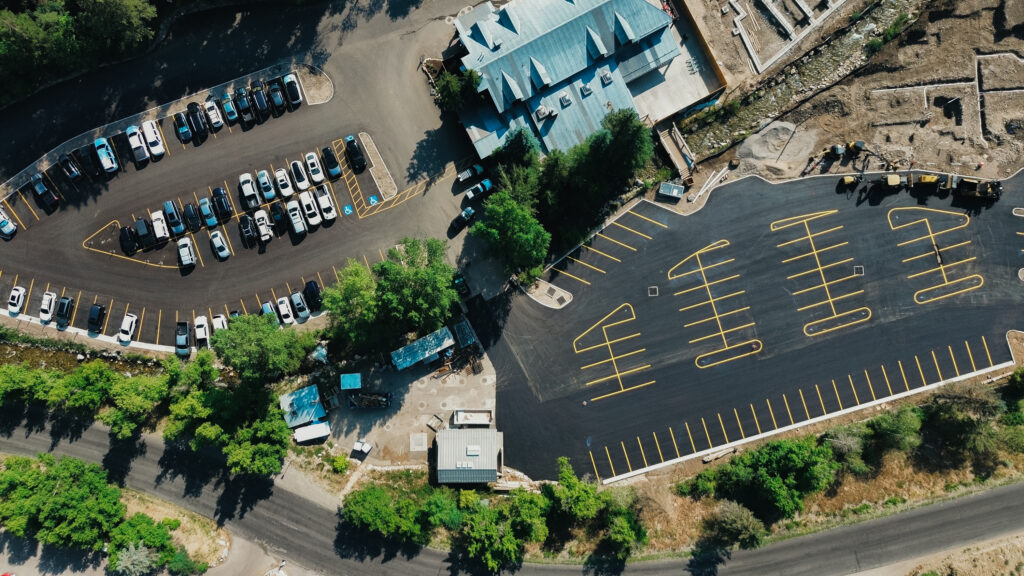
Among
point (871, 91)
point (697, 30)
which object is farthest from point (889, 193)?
point (697, 30)

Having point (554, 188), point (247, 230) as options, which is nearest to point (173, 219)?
point (247, 230)

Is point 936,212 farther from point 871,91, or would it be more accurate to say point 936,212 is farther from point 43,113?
point 43,113

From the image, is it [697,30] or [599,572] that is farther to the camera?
[697,30]

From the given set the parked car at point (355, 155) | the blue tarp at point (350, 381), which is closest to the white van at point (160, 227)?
the parked car at point (355, 155)

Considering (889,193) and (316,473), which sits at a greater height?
(889,193)

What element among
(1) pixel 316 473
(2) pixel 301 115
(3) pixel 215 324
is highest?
(2) pixel 301 115

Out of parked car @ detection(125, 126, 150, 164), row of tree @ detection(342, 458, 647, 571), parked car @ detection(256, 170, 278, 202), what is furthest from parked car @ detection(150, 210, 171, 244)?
row of tree @ detection(342, 458, 647, 571)

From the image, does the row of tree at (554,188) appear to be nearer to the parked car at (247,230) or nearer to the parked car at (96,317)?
the parked car at (247,230)
